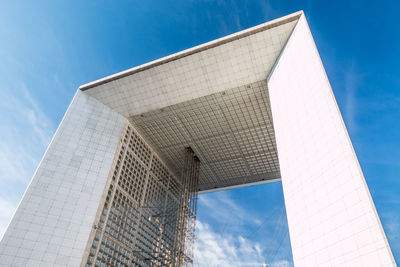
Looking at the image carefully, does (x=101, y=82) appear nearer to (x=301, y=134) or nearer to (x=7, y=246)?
(x=7, y=246)

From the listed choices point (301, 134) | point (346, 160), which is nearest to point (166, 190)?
point (301, 134)

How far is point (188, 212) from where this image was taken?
96.7 ft

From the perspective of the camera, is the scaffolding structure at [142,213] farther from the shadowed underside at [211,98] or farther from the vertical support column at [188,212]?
the shadowed underside at [211,98]

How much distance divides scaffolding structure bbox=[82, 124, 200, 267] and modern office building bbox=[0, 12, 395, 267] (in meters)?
0.11

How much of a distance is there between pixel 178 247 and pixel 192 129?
35.6 feet

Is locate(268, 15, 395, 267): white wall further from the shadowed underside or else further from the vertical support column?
the vertical support column

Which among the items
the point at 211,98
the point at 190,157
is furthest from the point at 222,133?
the point at 211,98

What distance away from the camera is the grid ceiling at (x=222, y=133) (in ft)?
82.4

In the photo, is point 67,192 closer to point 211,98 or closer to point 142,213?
point 142,213

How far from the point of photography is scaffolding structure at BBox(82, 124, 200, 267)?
22.2 meters

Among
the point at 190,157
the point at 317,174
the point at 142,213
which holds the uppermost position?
the point at 190,157

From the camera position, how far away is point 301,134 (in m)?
16.8

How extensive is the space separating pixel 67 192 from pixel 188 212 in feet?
40.4

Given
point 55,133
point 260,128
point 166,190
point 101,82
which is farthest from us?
point 166,190
